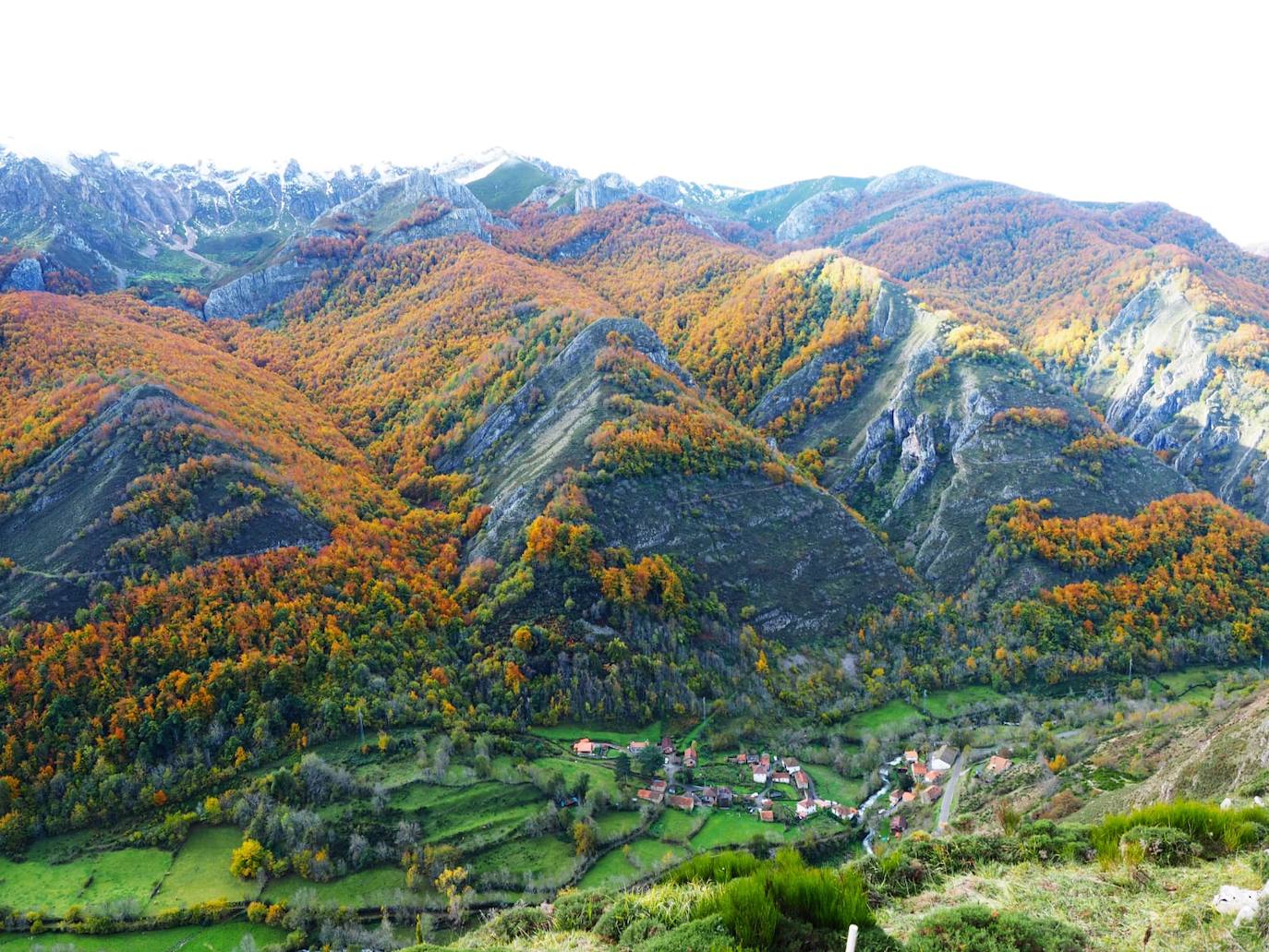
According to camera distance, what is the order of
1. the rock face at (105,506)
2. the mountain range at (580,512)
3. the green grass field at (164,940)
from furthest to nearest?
the rock face at (105,506) → the mountain range at (580,512) → the green grass field at (164,940)

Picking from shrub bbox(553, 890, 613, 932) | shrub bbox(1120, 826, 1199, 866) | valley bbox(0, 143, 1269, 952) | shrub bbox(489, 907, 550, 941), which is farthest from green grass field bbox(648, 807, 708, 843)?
shrub bbox(1120, 826, 1199, 866)

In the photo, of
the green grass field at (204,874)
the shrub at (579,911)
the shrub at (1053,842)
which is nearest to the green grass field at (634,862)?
the green grass field at (204,874)

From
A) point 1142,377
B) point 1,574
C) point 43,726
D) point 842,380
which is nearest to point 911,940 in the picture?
point 43,726

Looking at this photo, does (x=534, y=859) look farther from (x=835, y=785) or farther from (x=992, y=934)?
(x=992, y=934)

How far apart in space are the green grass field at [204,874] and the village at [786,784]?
26.8m

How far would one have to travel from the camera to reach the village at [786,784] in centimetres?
5247

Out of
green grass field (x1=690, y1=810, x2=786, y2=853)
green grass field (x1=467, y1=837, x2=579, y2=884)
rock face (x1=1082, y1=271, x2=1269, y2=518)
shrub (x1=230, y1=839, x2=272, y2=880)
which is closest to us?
shrub (x1=230, y1=839, x2=272, y2=880)

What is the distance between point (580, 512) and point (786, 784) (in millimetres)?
35344

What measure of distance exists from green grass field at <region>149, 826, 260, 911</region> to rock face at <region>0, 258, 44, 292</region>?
475 feet

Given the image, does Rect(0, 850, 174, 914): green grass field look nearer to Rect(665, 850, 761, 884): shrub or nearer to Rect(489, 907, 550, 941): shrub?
Rect(489, 907, 550, 941): shrub

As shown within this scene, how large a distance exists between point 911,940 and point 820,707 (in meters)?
59.9

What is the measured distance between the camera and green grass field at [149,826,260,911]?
42.9 metres

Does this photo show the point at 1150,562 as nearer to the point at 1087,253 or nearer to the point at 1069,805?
the point at 1069,805

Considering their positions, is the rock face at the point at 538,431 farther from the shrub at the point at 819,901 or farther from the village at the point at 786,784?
the shrub at the point at 819,901
